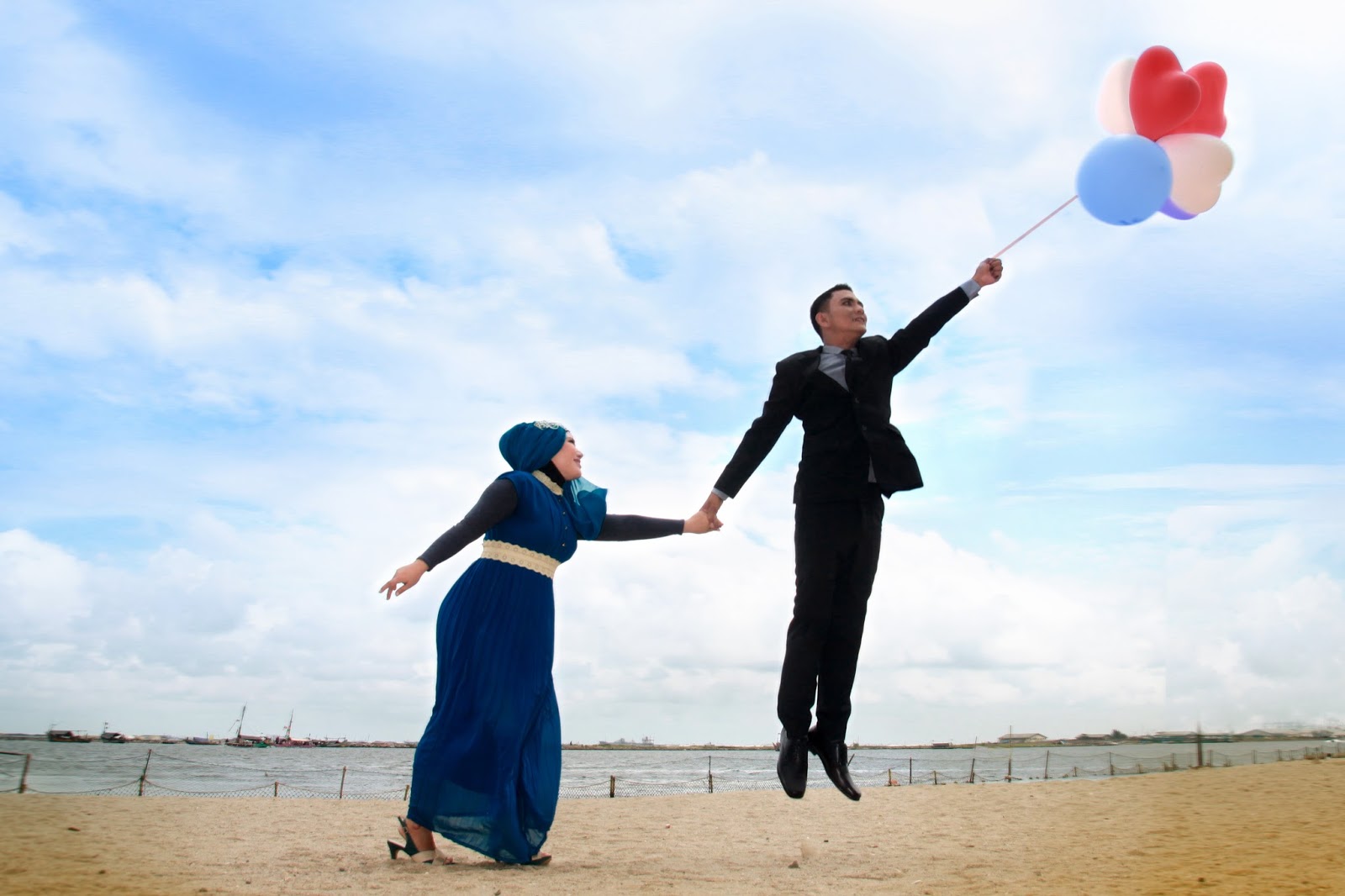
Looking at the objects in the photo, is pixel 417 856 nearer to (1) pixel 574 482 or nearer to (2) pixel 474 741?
(2) pixel 474 741

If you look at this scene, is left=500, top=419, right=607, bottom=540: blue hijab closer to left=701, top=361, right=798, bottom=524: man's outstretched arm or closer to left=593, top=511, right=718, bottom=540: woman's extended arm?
left=593, top=511, right=718, bottom=540: woman's extended arm

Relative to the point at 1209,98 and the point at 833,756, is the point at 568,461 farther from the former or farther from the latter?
the point at 1209,98

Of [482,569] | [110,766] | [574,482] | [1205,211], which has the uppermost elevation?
[1205,211]

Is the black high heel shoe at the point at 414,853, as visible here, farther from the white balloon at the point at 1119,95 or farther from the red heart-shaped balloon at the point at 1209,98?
the red heart-shaped balloon at the point at 1209,98

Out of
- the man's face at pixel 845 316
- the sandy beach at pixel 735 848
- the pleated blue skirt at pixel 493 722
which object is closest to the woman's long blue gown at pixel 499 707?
the pleated blue skirt at pixel 493 722

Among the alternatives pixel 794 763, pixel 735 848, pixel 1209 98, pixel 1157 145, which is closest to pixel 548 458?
pixel 794 763

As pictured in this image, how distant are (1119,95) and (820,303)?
1791mm

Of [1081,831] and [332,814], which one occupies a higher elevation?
[1081,831]

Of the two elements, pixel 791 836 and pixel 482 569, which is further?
pixel 791 836

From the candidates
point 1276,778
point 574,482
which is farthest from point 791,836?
point 1276,778

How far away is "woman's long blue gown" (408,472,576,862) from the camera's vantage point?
457 centimetres

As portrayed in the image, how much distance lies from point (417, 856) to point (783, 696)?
2.27 meters

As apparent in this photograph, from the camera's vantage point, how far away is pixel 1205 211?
4516 mm

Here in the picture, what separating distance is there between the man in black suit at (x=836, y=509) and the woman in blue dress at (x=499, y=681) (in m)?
0.96
